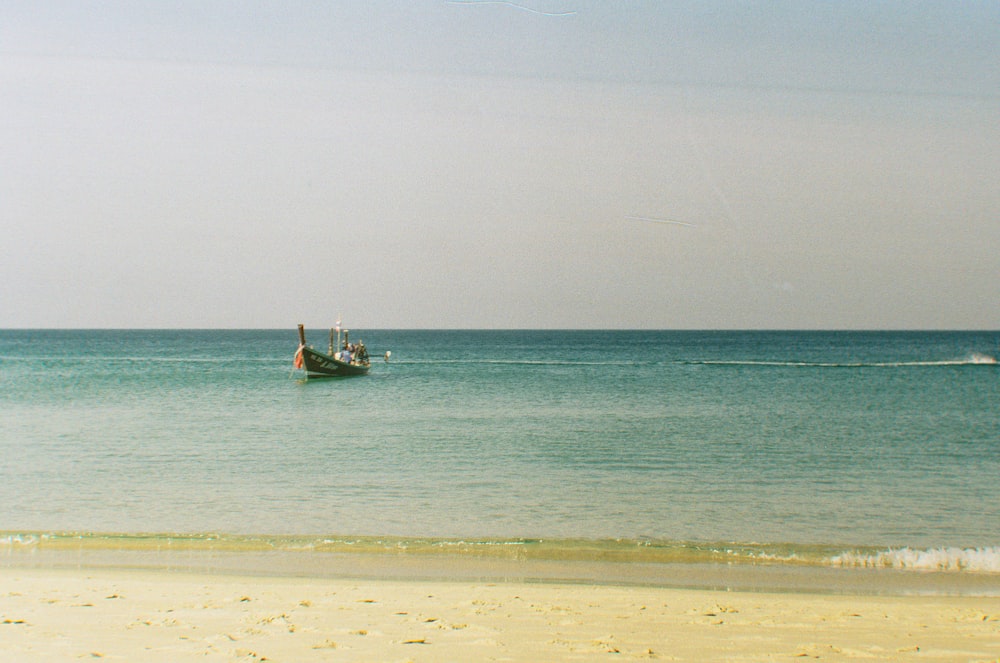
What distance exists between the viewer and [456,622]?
6.25 m

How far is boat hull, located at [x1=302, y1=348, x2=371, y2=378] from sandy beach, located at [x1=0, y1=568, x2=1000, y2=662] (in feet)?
113

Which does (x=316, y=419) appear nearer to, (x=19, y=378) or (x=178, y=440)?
(x=178, y=440)

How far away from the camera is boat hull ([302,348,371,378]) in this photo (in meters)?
41.8

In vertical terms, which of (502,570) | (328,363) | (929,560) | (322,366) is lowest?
(502,570)

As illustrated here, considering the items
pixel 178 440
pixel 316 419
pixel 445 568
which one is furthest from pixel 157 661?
pixel 316 419

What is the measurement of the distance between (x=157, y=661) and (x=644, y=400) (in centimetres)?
2548

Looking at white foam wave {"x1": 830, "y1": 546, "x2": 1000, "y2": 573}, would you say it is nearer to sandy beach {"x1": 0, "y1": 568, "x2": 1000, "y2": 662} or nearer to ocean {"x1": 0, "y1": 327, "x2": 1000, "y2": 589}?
ocean {"x1": 0, "y1": 327, "x2": 1000, "y2": 589}

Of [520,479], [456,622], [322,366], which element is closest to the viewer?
[456,622]

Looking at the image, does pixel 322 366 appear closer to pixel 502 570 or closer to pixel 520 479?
pixel 520 479

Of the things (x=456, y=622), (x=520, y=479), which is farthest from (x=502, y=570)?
(x=520, y=479)

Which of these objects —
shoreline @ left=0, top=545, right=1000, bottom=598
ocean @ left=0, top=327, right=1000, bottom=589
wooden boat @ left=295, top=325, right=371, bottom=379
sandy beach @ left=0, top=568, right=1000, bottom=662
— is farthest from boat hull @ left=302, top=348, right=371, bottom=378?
sandy beach @ left=0, top=568, right=1000, bottom=662

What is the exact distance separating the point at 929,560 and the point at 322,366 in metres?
36.4

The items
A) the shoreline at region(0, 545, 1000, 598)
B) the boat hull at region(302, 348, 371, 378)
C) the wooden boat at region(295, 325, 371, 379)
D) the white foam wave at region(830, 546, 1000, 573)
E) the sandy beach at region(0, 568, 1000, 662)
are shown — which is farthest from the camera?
the boat hull at region(302, 348, 371, 378)

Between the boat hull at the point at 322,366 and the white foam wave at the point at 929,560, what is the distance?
3535 cm
